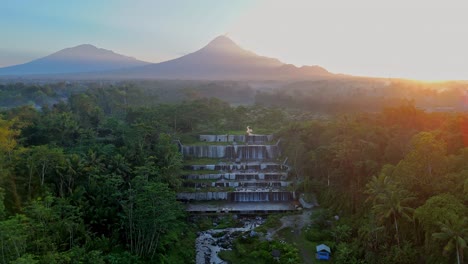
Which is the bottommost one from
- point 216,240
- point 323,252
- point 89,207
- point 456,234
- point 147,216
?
point 216,240

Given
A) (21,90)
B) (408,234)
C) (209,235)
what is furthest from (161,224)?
(21,90)

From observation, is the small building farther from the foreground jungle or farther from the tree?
the tree

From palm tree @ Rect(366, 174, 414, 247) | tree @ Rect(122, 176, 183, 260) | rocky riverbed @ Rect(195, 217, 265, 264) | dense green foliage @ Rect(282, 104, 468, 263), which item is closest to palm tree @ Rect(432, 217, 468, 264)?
dense green foliage @ Rect(282, 104, 468, 263)

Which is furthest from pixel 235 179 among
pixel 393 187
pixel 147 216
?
pixel 393 187

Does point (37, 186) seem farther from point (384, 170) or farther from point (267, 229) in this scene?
point (384, 170)

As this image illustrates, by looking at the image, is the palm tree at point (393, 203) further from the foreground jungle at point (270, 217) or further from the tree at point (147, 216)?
the tree at point (147, 216)

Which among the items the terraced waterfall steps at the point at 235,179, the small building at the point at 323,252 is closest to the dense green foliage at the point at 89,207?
the terraced waterfall steps at the point at 235,179

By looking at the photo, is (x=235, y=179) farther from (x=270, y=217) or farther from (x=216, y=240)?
(x=216, y=240)
